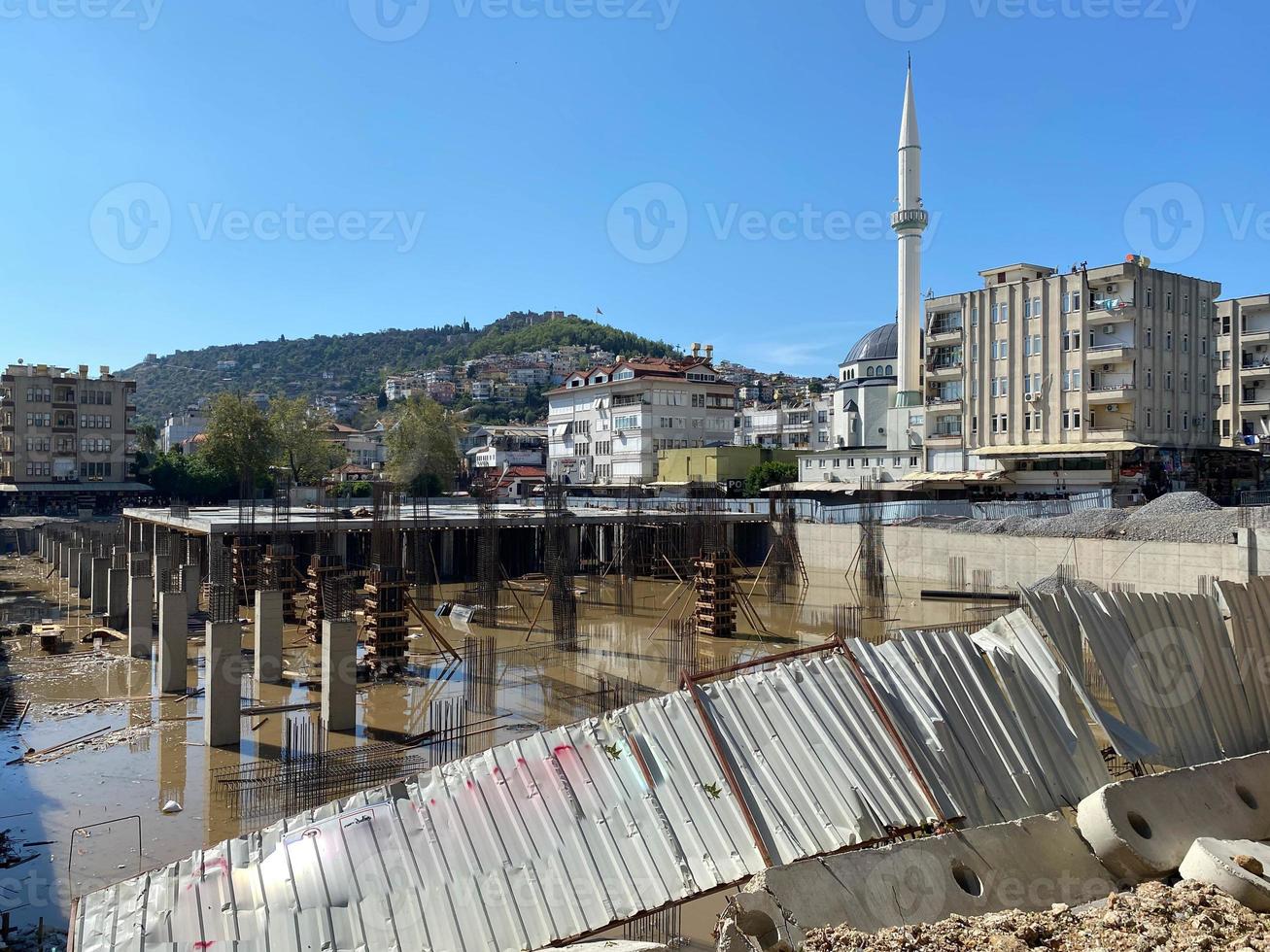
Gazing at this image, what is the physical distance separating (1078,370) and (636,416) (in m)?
26.9

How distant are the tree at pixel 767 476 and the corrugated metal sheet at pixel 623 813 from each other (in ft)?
146

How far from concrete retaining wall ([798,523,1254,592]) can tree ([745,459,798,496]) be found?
44.0 ft

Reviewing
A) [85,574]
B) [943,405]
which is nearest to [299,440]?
[85,574]

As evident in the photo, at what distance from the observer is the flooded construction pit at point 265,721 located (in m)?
11.2

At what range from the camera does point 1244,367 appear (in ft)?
185

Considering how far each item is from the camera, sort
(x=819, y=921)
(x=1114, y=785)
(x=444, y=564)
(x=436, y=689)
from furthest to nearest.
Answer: (x=444, y=564), (x=436, y=689), (x=1114, y=785), (x=819, y=921)

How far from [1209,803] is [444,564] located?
3207cm

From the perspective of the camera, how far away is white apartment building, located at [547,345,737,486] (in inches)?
2387

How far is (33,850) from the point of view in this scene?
36.2 ft

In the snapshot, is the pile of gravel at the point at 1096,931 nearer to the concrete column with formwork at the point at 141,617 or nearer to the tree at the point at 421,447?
the concrete column with formwork at the point at 141,617

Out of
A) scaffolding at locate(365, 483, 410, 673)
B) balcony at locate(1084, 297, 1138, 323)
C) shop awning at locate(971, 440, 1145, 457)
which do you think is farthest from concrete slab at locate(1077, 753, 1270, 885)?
balcony at locate(1084, 297, 1138, 323)

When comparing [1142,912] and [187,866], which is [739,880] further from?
[187,866]

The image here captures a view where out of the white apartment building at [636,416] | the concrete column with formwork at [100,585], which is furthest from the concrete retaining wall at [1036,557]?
the concrete column with formwork at [100,585]

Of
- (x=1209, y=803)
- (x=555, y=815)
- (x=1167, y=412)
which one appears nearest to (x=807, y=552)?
(x=1167, y=412)
